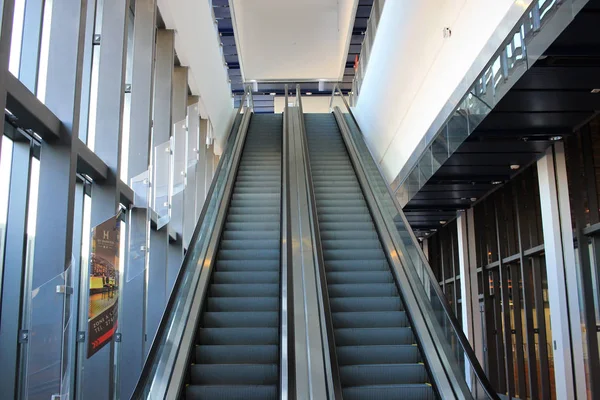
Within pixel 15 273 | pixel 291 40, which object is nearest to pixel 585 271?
pixel 15 273

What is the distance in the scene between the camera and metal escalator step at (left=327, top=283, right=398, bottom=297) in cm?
761

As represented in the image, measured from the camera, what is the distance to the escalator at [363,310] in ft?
19.7

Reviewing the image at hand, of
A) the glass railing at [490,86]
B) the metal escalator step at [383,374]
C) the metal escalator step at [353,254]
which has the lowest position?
the metal escalator step at [383,374]

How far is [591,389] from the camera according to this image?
769 centimetres

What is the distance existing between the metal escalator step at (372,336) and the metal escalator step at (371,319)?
0.86 feet

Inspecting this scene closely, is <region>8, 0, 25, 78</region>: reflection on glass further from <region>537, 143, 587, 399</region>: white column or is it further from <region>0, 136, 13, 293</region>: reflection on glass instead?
<region>537, 143, 587, 399</region>: white column

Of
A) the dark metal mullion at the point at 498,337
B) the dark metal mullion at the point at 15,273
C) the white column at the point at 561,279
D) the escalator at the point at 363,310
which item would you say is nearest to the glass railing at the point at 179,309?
the dark metal mullion at the point at 15,273

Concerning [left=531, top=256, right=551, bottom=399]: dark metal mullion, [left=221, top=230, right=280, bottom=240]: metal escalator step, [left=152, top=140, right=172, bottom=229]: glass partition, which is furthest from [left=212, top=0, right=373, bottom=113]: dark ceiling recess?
[left=531, top=256, right=551, bottom=399]: dark metal mullion

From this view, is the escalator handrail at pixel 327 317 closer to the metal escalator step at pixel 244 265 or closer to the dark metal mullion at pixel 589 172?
the metal escalator step at pixel 244 265

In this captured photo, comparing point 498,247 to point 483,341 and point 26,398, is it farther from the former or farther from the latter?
point 26,398

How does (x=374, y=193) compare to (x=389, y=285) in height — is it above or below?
above

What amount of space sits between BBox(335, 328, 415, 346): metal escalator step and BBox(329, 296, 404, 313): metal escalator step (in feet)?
1.94

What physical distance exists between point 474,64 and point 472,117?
2.01 feet

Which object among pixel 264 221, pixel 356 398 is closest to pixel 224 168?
pixel 264 221
